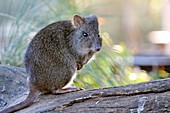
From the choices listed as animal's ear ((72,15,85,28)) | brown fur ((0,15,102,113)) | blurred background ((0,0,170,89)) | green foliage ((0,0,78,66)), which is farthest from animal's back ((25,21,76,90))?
green foliage ((0,0,78,66))

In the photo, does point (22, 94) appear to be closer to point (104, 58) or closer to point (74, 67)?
point (74, 67)

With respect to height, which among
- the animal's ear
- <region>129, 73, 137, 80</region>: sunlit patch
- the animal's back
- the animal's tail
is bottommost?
<region>129, 73, 137, 80</region>: sunlit patch

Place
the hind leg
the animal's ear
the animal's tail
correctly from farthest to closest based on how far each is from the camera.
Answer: the animal's ear, the hind leg, the animal's tail

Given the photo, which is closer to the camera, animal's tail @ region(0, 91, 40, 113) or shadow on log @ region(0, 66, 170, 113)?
shadow on log @ region(0, 66, 170, 113)

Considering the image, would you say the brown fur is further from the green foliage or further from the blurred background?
the green foliage

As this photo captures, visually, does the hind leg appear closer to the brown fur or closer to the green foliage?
the brown fur

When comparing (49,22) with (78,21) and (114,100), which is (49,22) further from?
(114,100)

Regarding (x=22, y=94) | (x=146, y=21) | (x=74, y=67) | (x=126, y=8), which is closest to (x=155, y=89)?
(x=74, y=67)

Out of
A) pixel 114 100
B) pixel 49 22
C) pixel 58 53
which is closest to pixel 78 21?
pixel 58 53

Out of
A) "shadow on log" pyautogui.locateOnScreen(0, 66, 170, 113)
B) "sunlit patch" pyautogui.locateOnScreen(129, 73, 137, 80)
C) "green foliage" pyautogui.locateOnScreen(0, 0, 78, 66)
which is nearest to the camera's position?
"shadow on log" pyautogui.locateOnScreen(0, 66, 170, 113)

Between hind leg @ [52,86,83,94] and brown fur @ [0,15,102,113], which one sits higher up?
brown fur @ [0,15,102,113]

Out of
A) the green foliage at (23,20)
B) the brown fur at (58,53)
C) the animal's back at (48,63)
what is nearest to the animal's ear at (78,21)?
the brown fur at (58,53)
